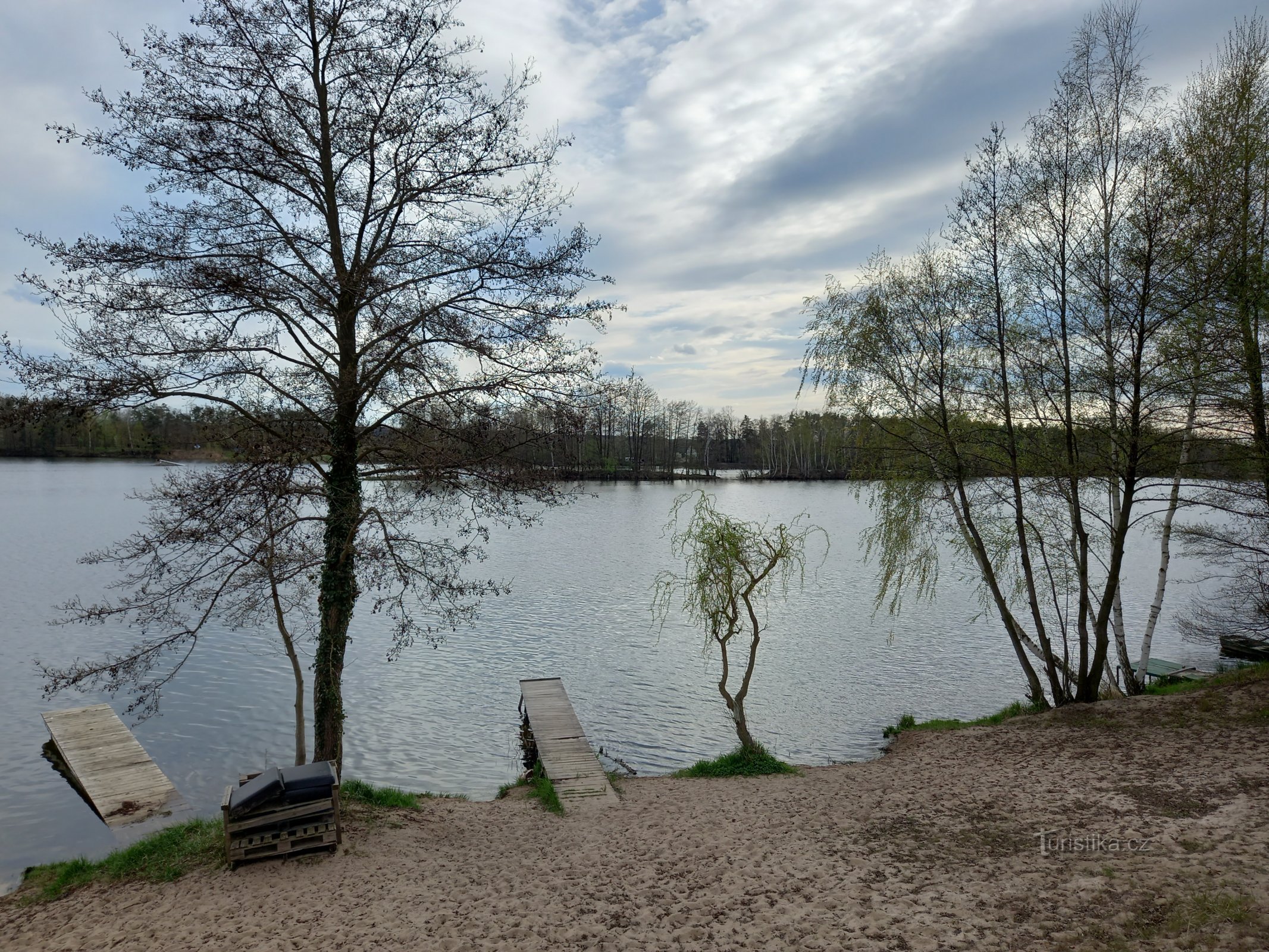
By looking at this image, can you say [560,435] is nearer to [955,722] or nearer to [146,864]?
[146,864]

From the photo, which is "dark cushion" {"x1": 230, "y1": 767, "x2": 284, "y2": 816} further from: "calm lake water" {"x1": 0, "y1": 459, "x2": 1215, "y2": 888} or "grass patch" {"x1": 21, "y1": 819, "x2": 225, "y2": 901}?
"calm lake water" {"x1": 0, "y1": 459, "x2": 1215, "y2": 888}

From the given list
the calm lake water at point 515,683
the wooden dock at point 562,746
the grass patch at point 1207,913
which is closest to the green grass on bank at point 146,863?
the calm lake water at point 515,683

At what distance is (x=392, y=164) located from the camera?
32.5 ft

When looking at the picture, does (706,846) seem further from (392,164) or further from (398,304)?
(392,164)

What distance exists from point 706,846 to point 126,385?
8426mm

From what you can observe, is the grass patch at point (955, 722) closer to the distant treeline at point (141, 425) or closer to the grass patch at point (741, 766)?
the grass patch at point (741, 766)

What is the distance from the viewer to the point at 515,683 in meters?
18.7

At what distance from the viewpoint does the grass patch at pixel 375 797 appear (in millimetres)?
10586

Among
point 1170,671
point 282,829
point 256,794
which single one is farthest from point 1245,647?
point 256,794

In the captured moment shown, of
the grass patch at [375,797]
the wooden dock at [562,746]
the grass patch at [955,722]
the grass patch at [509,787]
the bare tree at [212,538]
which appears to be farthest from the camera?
the grass patch at [955,722]

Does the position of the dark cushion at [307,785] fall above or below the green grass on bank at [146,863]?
above

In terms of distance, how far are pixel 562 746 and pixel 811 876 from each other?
283 inches

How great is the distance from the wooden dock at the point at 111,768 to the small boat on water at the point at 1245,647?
24886 millimetres

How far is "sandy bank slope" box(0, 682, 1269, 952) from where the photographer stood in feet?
18.8
